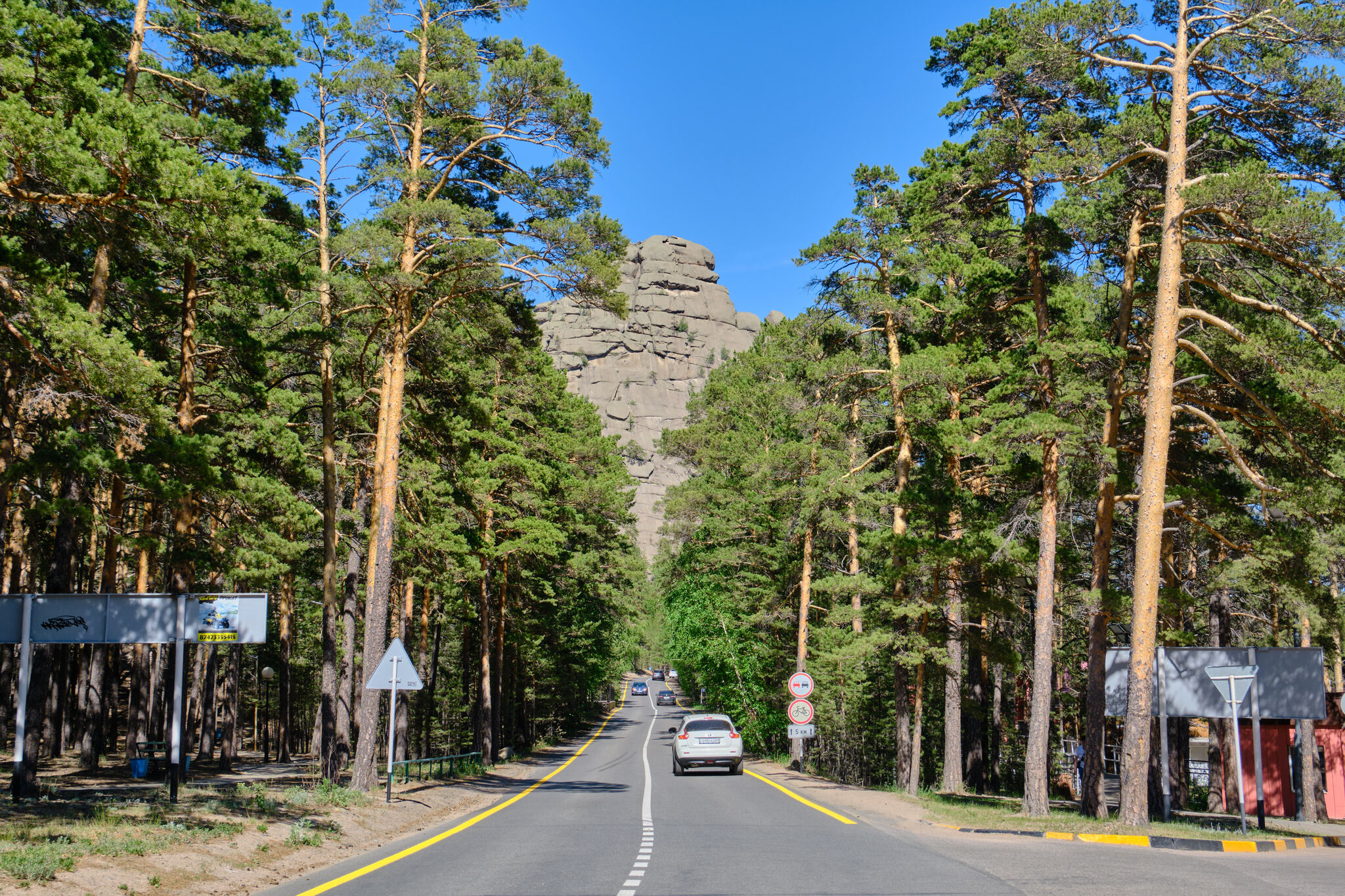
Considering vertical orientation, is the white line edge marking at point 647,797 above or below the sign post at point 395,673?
below

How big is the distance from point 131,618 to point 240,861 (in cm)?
490

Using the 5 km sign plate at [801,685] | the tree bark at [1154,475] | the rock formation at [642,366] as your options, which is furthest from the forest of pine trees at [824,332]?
the rock formation at [642,366]

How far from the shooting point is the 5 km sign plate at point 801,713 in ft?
75.4

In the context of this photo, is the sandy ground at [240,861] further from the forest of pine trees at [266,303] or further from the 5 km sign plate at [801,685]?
the 5 km sign plate at [801,685]

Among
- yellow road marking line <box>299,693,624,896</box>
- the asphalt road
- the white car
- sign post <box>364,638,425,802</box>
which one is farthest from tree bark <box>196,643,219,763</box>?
the asphalt road

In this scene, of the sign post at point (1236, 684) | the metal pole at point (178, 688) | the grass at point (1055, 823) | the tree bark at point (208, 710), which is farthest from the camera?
the tree bark at point (208, 710)

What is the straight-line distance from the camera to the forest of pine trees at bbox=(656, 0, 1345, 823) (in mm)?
13836

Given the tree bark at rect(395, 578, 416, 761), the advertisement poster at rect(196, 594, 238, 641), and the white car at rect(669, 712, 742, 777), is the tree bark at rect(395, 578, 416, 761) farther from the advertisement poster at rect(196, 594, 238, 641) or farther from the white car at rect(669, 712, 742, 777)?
the advertisement poster at rect(196, 594, 238, 641)

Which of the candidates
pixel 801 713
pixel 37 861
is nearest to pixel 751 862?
pixel 37 861

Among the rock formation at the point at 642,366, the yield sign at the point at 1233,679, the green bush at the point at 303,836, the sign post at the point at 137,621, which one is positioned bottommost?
the green bush at the point at 303,836

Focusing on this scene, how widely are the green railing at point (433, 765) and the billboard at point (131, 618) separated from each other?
5948mm

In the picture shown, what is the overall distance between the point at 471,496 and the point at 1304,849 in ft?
69.9

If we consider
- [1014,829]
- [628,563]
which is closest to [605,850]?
[1014,829]

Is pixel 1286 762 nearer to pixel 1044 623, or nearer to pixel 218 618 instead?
pixel 1044 623
